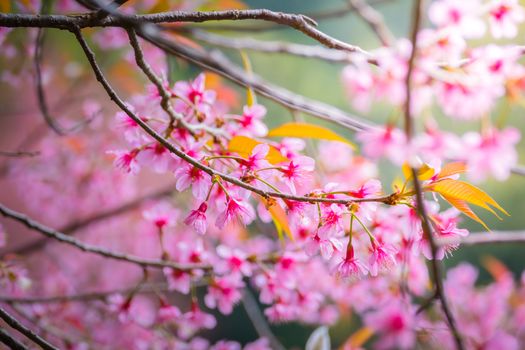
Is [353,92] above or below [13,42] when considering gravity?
below

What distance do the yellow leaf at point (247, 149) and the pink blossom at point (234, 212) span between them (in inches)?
2.6

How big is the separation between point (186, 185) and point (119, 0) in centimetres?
24

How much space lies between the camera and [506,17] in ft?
3.22

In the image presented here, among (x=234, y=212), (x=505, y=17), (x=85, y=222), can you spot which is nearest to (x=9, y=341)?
(x=234, y=212)

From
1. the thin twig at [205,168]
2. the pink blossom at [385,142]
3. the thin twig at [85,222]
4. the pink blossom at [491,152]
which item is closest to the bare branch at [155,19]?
the thin twig at [205,168]

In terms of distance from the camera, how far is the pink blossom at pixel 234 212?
1.84 feet

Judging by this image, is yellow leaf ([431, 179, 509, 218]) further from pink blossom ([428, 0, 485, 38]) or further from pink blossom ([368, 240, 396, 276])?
pink blossom ([428, 0, 485, 38])

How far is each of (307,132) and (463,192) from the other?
225 mm

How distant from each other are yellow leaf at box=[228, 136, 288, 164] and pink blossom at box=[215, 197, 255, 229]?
0.22 ft

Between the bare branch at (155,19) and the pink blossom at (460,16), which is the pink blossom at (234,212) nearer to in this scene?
the bare branch at (155,19)

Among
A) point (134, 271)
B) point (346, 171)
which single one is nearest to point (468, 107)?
point (346, 171)

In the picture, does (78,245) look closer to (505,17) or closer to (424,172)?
(424,172)

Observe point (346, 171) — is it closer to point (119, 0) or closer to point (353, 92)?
point (353, 92)

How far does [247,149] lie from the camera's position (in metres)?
0.59
